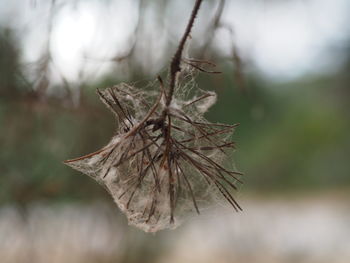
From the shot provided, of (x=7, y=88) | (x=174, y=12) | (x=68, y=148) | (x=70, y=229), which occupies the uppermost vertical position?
(x=174, y=12)

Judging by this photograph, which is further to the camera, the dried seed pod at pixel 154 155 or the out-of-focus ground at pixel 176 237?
the out-of-focus ground at pixel 176 237

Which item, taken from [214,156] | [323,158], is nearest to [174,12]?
[214,156]

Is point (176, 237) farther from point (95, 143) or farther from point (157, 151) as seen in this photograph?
point (157, 151)

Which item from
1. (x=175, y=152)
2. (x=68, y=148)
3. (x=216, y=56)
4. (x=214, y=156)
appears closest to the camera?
(x=175, y=152)

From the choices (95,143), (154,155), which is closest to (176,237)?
(95,143)

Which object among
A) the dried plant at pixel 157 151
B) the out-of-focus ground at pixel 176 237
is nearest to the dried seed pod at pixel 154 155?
the dried plant at pixel 157 151

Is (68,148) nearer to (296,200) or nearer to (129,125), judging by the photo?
(129,125)

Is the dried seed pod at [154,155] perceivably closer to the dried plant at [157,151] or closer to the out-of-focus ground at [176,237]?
the dried plant at [157,151]
